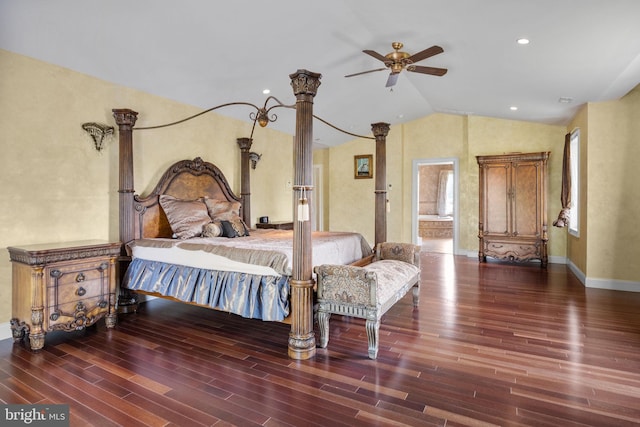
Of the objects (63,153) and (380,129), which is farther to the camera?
(380,129)

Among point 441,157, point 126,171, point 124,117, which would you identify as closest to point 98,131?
point 124,117

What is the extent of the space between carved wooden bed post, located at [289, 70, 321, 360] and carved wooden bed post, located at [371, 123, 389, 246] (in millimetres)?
1487

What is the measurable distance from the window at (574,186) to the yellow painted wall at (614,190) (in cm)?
76

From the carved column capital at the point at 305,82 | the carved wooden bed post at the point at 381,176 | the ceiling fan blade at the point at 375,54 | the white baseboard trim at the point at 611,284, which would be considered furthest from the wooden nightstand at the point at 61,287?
the white baseboard trim at the point at 611,284

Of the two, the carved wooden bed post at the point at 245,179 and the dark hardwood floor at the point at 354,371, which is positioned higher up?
the carved wooden bed post at the point at 245,179

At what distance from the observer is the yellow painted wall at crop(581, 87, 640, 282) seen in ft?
15.8

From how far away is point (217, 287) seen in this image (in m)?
3.33

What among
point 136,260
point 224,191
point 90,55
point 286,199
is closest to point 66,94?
point 90,55

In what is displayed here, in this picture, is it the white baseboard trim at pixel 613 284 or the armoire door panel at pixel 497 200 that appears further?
the armoire door panel at pixel 497 200

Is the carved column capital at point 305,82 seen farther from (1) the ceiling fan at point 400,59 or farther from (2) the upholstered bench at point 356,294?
(2) the upholstered bench at point 356,294

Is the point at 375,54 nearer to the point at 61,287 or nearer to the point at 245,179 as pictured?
the point at 245,179

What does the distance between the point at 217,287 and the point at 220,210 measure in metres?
1.71

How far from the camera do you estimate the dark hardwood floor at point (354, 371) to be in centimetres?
211

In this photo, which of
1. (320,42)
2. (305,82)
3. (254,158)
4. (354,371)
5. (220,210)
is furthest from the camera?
(254,158)
